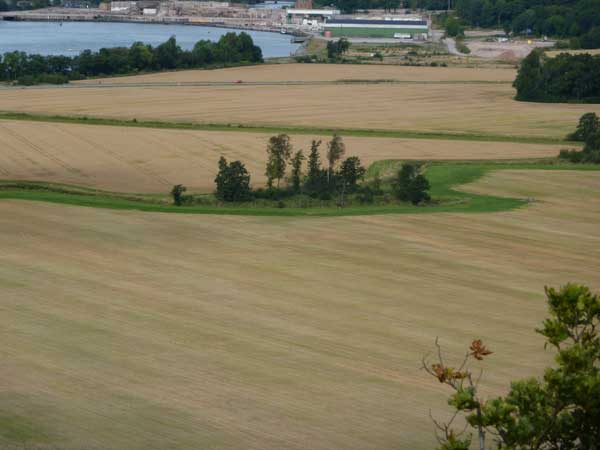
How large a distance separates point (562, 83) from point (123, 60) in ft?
125

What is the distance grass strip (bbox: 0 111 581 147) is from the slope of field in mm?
25506

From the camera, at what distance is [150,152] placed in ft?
170

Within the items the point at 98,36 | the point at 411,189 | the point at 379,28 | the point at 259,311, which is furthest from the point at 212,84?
the point at 98,36

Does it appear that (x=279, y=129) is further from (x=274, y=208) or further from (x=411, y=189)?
(x=274, y=208)

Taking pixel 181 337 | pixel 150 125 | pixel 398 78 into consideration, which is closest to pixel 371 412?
pixel 181 337

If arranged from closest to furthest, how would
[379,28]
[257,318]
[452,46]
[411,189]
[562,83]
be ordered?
[257,318], [411,189], [562,83], [452,46], [379,28]

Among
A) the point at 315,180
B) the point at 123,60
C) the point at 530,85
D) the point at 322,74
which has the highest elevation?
the point at 123,60

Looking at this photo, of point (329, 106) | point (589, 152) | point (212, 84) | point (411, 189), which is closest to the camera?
point (411, 189)

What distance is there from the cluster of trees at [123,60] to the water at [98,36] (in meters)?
17.6

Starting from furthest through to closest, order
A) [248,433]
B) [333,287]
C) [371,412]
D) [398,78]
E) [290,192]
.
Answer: [398,78]
[290,192]
[333,287]
[371,412]
[248,433]

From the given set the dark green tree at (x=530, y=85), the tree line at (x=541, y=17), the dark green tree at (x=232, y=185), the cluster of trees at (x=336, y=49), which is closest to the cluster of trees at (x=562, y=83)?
the dark green tree at (x=530, y=85)

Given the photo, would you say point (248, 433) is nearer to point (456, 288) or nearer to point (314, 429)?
point (314, 429)

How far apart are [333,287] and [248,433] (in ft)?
30.1

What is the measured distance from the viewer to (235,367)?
19.8 metres
